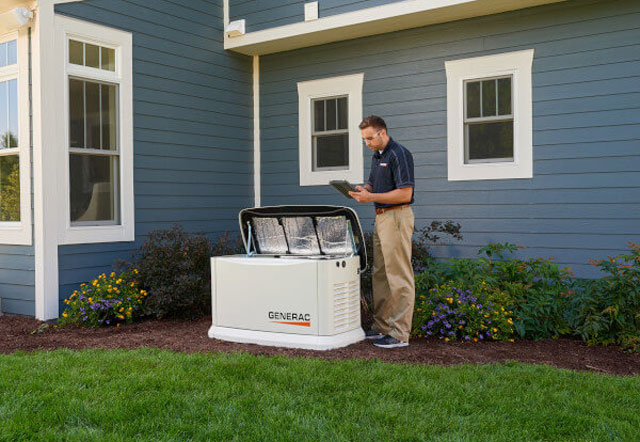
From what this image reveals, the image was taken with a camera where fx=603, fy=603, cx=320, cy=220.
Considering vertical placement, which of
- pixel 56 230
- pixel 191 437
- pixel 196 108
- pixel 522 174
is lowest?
pixel 191 437

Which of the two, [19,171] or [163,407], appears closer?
[163,407]

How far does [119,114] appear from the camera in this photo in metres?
6.64

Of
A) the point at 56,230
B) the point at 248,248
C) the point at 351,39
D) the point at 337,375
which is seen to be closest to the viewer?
the point at 337,375

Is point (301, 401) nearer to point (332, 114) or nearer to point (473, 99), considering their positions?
point (473, 99)

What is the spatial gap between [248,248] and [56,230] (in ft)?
7.16

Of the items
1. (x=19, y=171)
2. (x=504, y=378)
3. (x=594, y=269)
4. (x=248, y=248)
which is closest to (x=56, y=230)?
(x=19, y=171)

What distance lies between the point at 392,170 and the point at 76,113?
3.53 meters

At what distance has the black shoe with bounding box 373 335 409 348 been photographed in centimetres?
466

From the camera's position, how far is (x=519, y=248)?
6.28m

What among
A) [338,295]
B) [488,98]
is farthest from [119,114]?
[488,98]

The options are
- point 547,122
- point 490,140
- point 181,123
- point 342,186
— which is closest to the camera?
point 342,186

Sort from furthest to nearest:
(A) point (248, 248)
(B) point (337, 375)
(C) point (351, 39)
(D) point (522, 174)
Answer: (C) point (351, 39) → (D) point (522, 174) → (A) point (248, 248) → (B) point (337, 375)

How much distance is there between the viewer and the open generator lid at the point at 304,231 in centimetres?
469

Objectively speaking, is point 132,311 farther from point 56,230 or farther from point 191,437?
point 191,437
